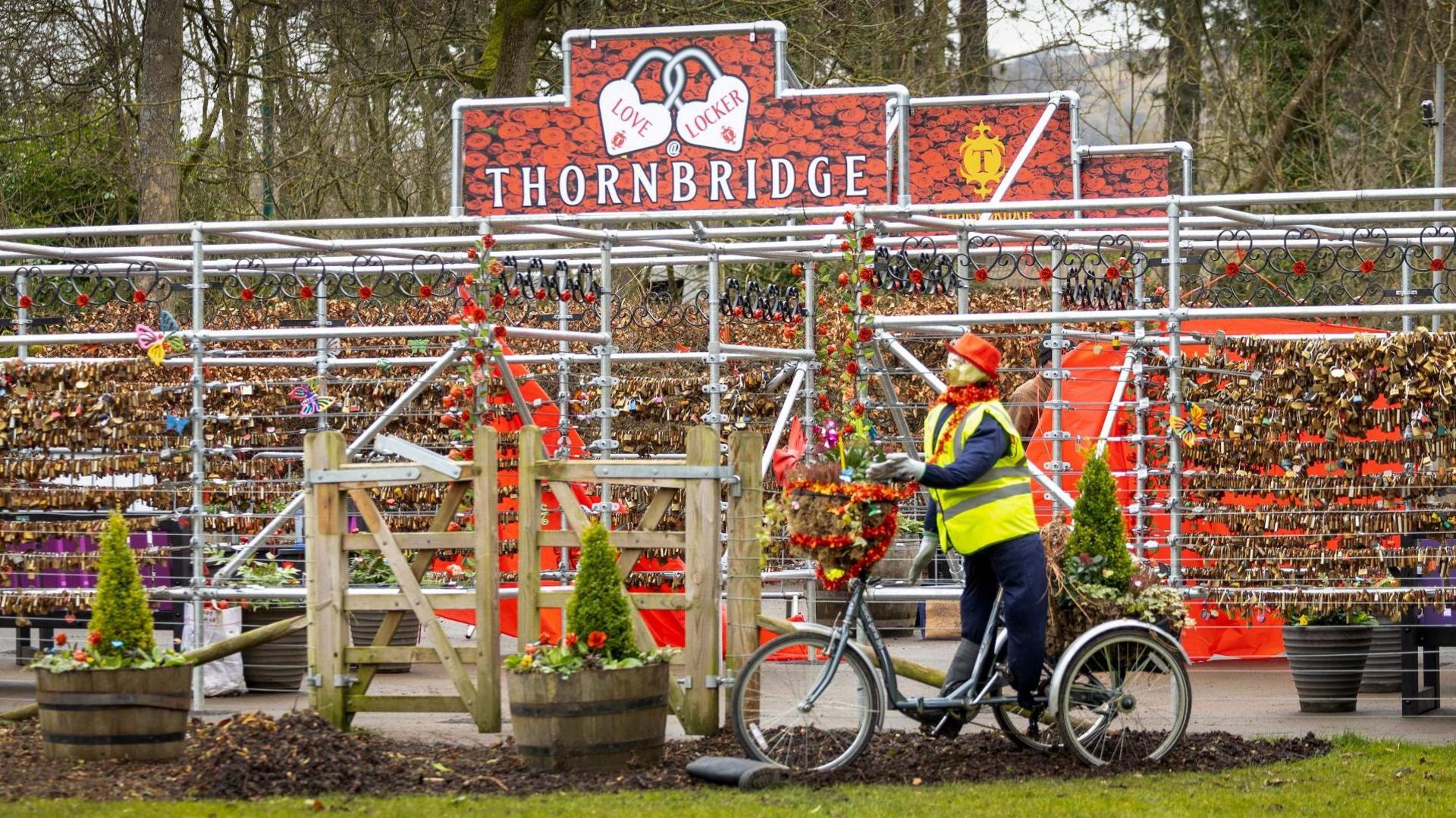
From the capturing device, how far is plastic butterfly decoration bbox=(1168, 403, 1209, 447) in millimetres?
9703

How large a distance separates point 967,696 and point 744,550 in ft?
4.23

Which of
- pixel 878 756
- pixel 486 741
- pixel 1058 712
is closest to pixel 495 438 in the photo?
pixel 486 741

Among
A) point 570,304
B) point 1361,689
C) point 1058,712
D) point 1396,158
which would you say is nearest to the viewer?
point 1058,712

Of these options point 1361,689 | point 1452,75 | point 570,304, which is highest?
point 1452,75

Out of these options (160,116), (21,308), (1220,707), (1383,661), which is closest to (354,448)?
(21,308)

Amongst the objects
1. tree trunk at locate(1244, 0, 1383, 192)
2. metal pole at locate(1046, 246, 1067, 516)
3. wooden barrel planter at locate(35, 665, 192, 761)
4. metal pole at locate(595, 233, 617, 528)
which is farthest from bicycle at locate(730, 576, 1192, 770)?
tree trunk at locate(1244, 0, 1383, 192)

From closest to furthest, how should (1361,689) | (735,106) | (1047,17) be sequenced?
(1361,689) → (735,106) → (1047,17)

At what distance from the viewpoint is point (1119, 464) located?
12.1m

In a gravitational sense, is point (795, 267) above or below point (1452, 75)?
below

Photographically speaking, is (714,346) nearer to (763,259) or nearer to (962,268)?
(763,259)

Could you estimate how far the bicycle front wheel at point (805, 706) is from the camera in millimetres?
7520

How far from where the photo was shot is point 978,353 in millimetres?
7766

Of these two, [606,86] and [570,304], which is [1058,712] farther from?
[570,304]

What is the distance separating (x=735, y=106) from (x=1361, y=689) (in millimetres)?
5323
